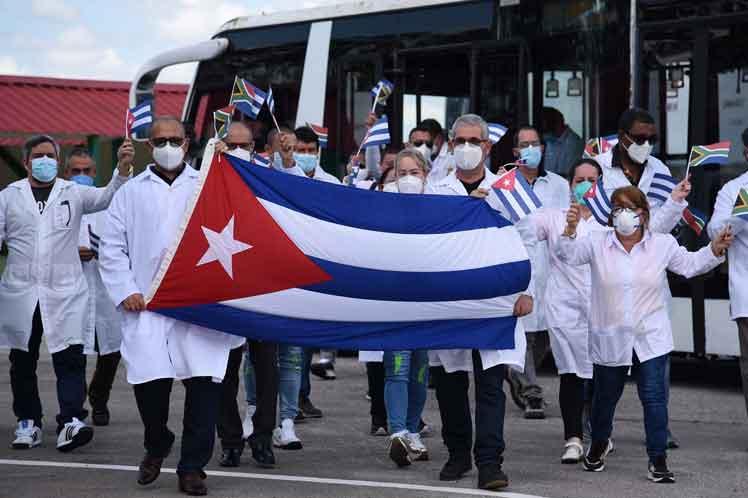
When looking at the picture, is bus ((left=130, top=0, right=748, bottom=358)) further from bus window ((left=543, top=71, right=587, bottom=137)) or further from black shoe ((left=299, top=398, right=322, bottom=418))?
black shoe ((left=299, top=398, right=322, bottom=418))

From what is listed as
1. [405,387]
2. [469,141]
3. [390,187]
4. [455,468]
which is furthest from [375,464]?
[390,187]

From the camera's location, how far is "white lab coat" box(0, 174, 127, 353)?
1043cm

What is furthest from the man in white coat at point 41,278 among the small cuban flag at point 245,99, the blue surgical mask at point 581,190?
the blue surgical mask at point 581,190

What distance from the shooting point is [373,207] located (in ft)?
30.0

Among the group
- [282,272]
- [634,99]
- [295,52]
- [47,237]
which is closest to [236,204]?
[282,272]

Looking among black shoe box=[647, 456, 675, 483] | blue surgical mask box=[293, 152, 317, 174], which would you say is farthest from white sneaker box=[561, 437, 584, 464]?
blue surgical mask box=[293, 152, 317, 174]

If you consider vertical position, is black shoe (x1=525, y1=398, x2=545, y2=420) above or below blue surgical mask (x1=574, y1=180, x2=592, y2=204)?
below

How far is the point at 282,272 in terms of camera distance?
8945 mm

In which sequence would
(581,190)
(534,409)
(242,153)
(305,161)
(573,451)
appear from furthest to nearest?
(534,409)
(305,161)
(242,153)
(581,190)
(573,451)

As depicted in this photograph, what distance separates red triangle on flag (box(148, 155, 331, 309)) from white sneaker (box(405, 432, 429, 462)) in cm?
122

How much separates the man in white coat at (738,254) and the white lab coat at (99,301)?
415cm

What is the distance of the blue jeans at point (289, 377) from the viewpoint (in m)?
10.4

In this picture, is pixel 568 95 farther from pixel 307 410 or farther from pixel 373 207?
pixel 373 207

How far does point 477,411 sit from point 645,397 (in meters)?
1.01
